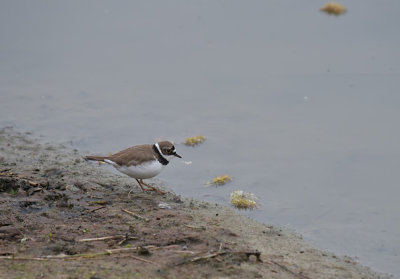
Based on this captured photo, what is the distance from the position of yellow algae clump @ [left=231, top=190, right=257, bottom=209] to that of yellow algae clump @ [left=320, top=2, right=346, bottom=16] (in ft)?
23.0

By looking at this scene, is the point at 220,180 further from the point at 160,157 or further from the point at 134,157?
the point at 134,157

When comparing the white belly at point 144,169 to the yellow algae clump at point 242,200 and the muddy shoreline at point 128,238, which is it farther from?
the yellow algae clump at point 242,200

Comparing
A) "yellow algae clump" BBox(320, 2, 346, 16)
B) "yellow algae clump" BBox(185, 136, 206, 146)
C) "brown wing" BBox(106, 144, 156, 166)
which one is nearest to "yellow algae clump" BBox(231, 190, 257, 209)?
"brown wing" BBox(106, 144, 156, 166)

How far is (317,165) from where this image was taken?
937 centimetres

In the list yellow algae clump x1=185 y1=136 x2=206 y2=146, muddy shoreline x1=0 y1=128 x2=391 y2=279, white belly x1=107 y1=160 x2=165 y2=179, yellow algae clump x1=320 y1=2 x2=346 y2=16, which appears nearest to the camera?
muddy shoreline x1=0 y1=128 x2=391 y2=279

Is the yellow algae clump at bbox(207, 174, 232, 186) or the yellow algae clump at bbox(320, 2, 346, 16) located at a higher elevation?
the yellow algae clump at bbox(320, 2, 346, 16)

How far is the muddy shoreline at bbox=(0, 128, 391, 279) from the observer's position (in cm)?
550

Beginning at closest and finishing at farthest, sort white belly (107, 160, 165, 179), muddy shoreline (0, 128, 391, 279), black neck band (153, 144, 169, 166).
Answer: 1. muddy shoreline (0, 128, 391, 279)
2. white belly (107, 160, 165, 179)
3. black neck band (153, 144, 169, 166)

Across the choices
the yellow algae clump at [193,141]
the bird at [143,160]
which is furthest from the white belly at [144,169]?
the yellow algae clump at [193,141]

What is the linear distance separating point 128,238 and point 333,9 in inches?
381

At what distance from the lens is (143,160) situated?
7.88 m

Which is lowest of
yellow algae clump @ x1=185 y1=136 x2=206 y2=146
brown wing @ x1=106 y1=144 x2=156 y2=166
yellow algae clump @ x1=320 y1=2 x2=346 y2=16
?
brown wing @ x1=106 y1=144 x2=156 y2=166

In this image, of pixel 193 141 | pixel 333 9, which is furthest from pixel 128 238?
pixel 333 9

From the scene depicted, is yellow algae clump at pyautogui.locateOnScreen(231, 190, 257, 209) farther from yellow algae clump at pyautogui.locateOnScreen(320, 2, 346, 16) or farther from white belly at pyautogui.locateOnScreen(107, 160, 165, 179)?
yellow algae clump at pyautogui.locateOnScreen(320, 2, 346, 16)
